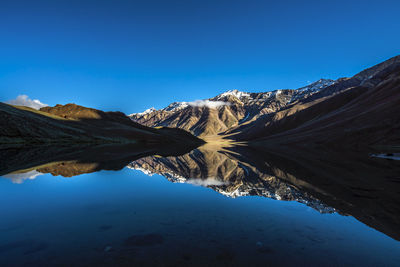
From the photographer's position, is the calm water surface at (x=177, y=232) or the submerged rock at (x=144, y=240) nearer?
the calm water surface at (x=177, y=232)

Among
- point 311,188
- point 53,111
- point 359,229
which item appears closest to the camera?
point 359,229

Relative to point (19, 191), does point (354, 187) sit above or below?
below

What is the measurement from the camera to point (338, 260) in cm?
614

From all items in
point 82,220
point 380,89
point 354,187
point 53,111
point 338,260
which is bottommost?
point 354,187

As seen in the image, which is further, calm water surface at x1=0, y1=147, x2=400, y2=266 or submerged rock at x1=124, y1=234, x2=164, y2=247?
submerged rock at x1=124, y1=234, x2=164, y2=247

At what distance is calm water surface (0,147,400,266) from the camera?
5.94 meters

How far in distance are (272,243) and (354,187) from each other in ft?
43.5

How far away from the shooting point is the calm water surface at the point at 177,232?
5.94m

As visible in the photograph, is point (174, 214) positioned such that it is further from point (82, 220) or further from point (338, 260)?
point (338, 260)

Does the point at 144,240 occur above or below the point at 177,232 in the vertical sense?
above

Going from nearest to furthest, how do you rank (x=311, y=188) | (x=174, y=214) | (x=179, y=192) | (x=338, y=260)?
(x=338, y=260), (x=174, y=214), (x=179, y=192), (x=311, y=188)

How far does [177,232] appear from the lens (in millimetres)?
7582

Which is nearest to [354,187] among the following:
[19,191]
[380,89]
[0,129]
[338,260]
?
[338,260]

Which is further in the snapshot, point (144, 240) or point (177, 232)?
point (177, 232)
